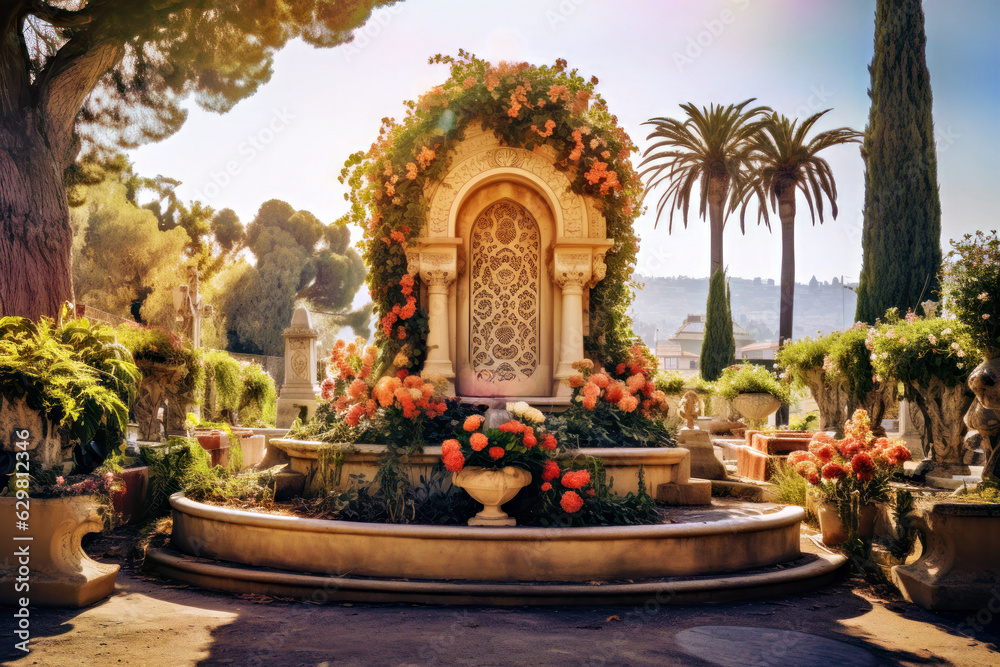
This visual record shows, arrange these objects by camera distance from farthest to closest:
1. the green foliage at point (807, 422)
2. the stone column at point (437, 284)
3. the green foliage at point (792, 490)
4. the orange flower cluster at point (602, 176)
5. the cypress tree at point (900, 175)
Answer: the cypress tree at point (900, 175)
the green foliage at point (807, 422)
the stone column at point (437, 284)
the orange flower cluster at point (602, 176)
the green foliage at point (792, 490)

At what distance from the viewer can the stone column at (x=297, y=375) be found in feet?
49.5

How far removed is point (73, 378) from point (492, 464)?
319 centimetres

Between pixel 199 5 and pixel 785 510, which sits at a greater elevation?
pixel 199 5

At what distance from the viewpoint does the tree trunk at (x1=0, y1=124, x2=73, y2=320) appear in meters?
10.2

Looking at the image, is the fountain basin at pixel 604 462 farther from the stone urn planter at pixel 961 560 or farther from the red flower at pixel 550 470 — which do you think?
the stone urn planter at pixel 961 560

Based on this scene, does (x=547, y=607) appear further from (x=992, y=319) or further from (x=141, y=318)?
(x=141, y=318)

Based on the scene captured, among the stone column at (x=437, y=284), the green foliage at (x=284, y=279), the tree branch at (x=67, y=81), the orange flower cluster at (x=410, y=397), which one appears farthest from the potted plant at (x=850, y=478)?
the green foliage at (x=284, y=279)

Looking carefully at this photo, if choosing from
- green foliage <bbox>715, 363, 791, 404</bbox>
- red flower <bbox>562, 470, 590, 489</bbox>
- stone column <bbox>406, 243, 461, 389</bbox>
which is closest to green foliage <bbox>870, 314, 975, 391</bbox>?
green foliage <bbox>715, 363, 791, 404</bbox>

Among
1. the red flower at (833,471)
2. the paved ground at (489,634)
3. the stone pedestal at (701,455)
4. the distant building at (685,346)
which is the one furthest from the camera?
the distant building at (685,346)

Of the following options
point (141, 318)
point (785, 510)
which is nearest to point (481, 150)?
point (785, 510)

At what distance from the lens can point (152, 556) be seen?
5.79 m

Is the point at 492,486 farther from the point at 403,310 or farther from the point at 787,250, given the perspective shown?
the point at 787,250

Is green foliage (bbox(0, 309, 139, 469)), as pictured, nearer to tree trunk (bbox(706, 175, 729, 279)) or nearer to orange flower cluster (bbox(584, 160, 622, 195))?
orange flower cluster (bbox(584, 160, 622, 195))

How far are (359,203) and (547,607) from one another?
5.61m
